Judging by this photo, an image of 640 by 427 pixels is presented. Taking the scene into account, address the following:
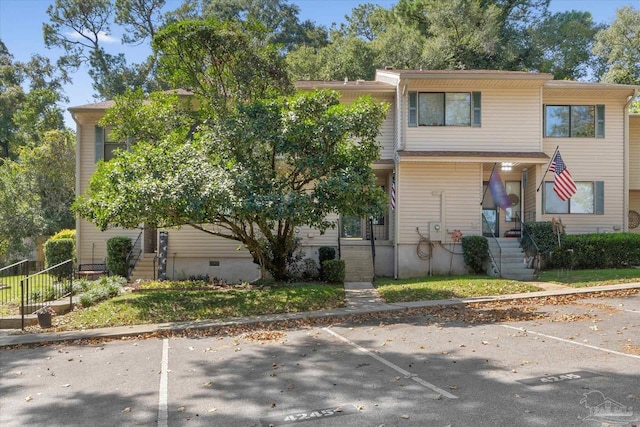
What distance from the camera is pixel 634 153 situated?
69.6 ft

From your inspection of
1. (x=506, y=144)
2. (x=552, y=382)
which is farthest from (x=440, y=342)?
(x=506, y=144)

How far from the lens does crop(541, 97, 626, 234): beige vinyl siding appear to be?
773 inches

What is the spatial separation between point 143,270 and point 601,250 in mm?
16166

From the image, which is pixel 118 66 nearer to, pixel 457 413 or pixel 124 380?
pixel 124 380

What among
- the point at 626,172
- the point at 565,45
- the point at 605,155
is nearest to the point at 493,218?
the point at 605,155

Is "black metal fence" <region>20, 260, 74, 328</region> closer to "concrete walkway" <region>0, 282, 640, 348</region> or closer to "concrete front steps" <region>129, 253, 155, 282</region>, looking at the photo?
"concrete walkway" <region>0, 282, 640, 348</region>

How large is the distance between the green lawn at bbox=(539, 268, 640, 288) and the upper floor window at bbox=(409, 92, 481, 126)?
19.5ft

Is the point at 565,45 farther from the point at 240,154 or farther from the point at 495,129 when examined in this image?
the point at 240,154

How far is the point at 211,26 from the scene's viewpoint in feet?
45.1

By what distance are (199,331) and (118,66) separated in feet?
117

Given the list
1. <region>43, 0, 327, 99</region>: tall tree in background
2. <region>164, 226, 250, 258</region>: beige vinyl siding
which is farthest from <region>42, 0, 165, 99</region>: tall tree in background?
<region>164, 226, 250, 258</region>: beige vinyl siding

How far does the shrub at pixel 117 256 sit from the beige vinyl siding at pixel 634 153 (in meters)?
20.1

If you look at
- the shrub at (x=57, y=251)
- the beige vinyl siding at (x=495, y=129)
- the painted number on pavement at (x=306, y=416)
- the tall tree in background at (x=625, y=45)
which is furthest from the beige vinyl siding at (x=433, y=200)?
the tall tree in background at (x=625, y=45)

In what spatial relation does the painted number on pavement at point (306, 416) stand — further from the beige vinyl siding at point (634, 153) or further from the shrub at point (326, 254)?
the beige vinyl siding at point (634, 153)
